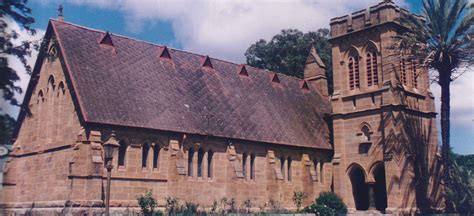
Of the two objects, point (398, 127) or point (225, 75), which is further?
point (225, 75)

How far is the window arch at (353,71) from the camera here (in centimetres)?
4062

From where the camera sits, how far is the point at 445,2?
33906mm

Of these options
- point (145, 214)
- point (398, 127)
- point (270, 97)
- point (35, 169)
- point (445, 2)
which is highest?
point (445, 2)

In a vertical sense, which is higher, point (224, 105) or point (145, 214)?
point (224, 105)

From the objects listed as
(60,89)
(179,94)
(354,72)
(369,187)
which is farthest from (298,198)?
(60,89)

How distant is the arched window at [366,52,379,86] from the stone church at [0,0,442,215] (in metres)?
0.08

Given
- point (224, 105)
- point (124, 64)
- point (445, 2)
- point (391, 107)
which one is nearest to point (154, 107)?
point (124, 64)

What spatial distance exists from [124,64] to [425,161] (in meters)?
22.0

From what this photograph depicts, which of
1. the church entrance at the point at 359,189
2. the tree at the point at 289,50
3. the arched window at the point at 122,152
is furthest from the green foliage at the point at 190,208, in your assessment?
the tree at the point at 289,50

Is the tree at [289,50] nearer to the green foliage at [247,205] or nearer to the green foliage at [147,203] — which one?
the green foliage at [247,205]

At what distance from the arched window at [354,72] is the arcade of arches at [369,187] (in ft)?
20.4

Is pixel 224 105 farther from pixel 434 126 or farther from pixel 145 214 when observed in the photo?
pixel 434 126

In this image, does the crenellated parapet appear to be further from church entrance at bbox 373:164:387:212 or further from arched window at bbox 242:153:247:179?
arched window at bbox 242:153:247:179

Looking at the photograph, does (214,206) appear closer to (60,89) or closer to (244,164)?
(244,164)
